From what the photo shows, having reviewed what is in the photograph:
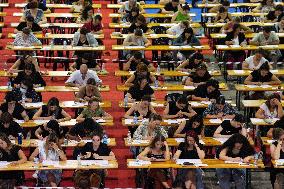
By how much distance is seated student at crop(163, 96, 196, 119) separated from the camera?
17.6 m

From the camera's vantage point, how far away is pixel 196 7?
29.0 meters

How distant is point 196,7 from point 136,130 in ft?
42.7

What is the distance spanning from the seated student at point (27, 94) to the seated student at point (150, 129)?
2.82m

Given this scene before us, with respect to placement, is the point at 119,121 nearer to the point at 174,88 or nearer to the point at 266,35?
the point at 174,88

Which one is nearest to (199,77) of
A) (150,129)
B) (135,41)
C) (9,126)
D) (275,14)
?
(135,41)

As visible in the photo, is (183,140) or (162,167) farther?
(183,140)

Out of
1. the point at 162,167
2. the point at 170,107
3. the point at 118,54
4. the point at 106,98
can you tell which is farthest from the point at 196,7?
the point at 162,167

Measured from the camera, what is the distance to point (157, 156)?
15453mm

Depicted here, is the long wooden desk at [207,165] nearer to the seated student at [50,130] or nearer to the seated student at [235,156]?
the seated student at [235,156]

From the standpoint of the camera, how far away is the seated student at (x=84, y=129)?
16.5m

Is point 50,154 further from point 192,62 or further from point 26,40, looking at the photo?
point 26,40

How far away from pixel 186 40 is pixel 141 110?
17.2ft

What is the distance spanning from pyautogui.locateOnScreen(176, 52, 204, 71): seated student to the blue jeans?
526 cm

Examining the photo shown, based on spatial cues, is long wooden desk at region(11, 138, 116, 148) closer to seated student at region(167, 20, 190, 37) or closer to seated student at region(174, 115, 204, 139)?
seated student at region(174, 115, 204, 139)
